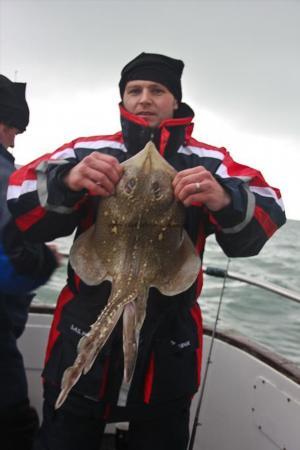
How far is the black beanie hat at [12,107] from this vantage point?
10.4 ft

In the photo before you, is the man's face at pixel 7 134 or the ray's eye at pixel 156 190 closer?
the ray's eye at pixel 156 190

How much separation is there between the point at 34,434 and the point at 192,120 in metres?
2.29

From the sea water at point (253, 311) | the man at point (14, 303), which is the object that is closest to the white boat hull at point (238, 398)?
the man at point (14, 303)

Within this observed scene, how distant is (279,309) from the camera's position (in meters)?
14.5

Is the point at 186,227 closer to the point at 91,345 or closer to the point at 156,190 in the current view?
the point at 156,190

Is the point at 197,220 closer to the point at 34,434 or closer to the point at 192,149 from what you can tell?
the point at 192,149

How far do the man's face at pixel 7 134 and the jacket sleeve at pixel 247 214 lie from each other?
161 centimetres

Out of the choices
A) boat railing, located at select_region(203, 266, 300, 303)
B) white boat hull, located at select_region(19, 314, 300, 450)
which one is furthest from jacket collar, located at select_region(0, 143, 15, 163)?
boat railing, located at select_region(203, 266, 300, 303)

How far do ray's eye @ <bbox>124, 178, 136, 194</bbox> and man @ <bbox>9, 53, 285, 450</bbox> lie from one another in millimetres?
260

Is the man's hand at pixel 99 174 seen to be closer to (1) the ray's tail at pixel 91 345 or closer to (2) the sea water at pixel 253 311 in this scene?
(1) the ray's tail at pixel 91 345

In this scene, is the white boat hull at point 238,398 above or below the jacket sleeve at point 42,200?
below

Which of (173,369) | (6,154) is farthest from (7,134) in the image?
(173,369)

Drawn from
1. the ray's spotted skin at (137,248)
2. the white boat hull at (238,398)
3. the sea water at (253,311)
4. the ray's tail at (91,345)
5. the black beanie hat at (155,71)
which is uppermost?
the black beanie hat at (155,71)

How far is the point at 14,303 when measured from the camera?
106 inches
